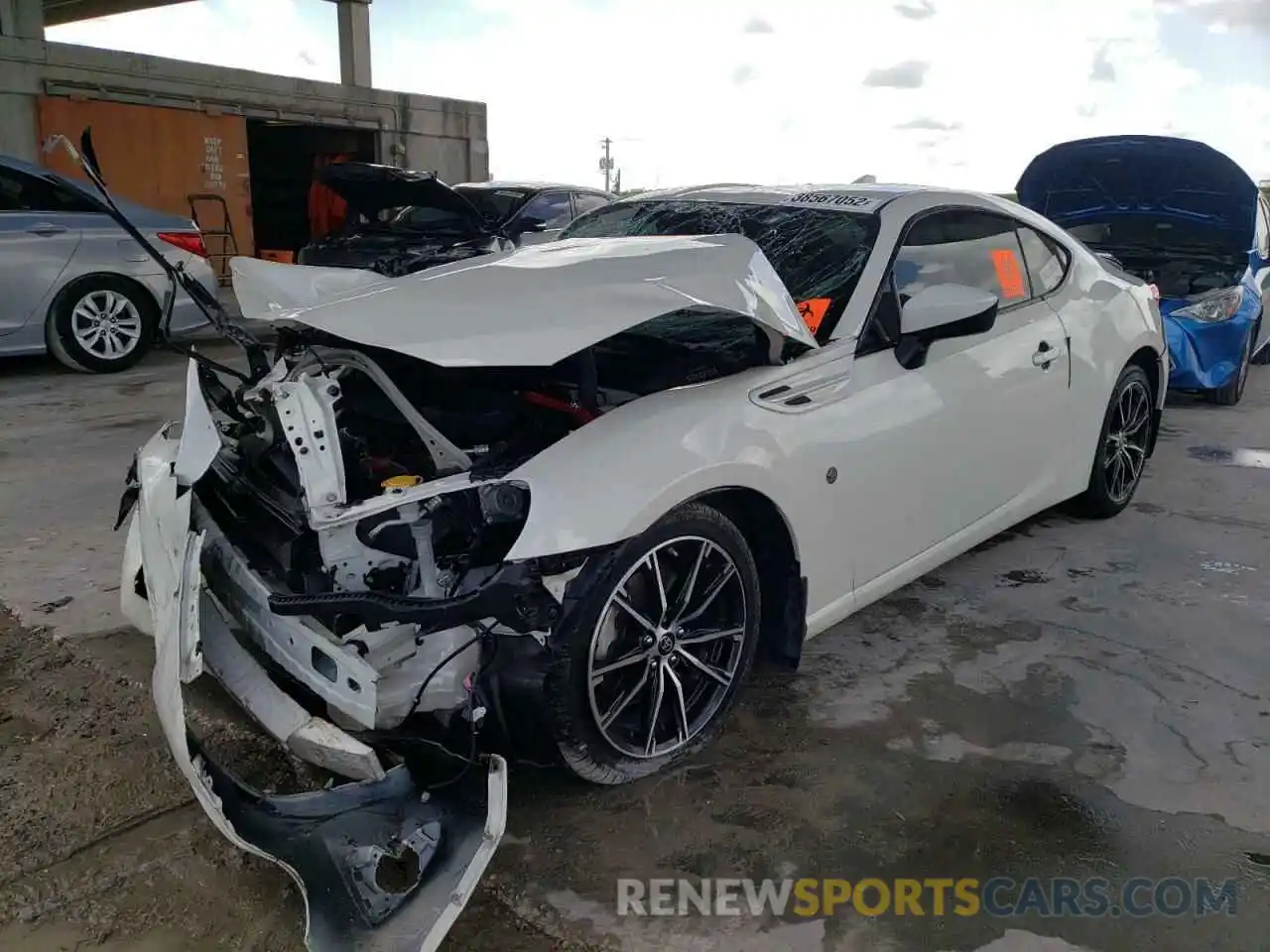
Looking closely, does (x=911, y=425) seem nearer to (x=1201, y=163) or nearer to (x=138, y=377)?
(x=1201, y=163)

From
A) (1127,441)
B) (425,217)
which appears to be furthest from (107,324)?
(1127,441)

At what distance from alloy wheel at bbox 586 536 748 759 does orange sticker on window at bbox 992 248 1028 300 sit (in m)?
1.83

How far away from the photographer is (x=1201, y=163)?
6738mm

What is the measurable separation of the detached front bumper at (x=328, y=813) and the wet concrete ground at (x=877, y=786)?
0.56 feet

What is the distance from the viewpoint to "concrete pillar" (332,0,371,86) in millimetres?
16344

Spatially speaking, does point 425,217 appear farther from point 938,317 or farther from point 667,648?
point 667,648

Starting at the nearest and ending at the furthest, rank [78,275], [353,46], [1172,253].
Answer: [78,275] < [1172,253] < [353,46]

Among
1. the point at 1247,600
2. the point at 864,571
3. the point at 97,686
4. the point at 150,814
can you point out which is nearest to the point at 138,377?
the point at 97,686

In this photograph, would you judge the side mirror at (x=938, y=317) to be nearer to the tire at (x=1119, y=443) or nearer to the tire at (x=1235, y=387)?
the tire at (x=1119, y=443)

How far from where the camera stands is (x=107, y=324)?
26.0ft

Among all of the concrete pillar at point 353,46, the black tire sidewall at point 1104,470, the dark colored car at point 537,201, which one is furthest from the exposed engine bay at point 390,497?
the concrete pillar at point 353,46

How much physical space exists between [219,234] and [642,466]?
12955mm

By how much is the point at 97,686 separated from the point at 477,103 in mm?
15644

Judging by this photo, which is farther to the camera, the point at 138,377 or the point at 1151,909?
the point at 138,377
